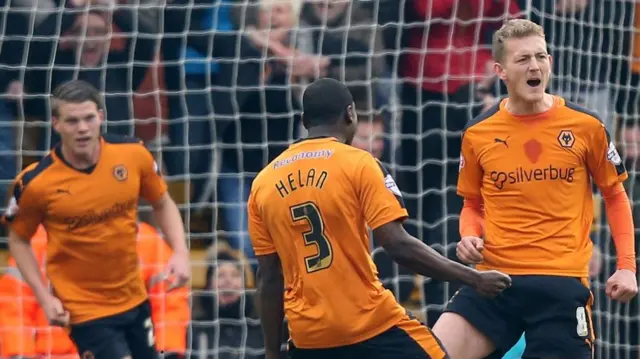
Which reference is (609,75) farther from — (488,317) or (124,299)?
(124,299)

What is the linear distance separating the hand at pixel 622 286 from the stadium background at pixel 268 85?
2425 millimetres

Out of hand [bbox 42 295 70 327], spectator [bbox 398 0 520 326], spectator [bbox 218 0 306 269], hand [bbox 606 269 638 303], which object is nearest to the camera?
hand [bbox 606 269 638 303]

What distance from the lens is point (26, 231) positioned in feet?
19.9

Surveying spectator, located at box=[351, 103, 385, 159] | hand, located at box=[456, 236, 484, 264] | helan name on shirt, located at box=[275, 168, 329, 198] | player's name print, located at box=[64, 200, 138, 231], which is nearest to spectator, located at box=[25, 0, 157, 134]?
spectator, located at box=[351, 103, 385, 159]

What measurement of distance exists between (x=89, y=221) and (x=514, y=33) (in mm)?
1999

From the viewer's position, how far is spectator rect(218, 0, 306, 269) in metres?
7.97

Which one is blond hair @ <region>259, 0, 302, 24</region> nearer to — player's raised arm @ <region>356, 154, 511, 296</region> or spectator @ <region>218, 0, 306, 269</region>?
spectator @ <region>218, 0, 306, 269</region>

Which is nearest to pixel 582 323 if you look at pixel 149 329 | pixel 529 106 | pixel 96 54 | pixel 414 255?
pixel 529 106

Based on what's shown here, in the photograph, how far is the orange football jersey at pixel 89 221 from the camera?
19.6ft

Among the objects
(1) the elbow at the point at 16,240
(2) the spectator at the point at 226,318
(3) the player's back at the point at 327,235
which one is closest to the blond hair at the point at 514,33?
(3) the player's back at the point at 327,235

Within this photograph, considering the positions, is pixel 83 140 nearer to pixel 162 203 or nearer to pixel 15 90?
pixel 162 203

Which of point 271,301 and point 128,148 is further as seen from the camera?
point 128,148

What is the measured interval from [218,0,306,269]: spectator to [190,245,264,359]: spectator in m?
0.27

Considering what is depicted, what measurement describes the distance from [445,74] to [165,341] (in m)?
2.22
